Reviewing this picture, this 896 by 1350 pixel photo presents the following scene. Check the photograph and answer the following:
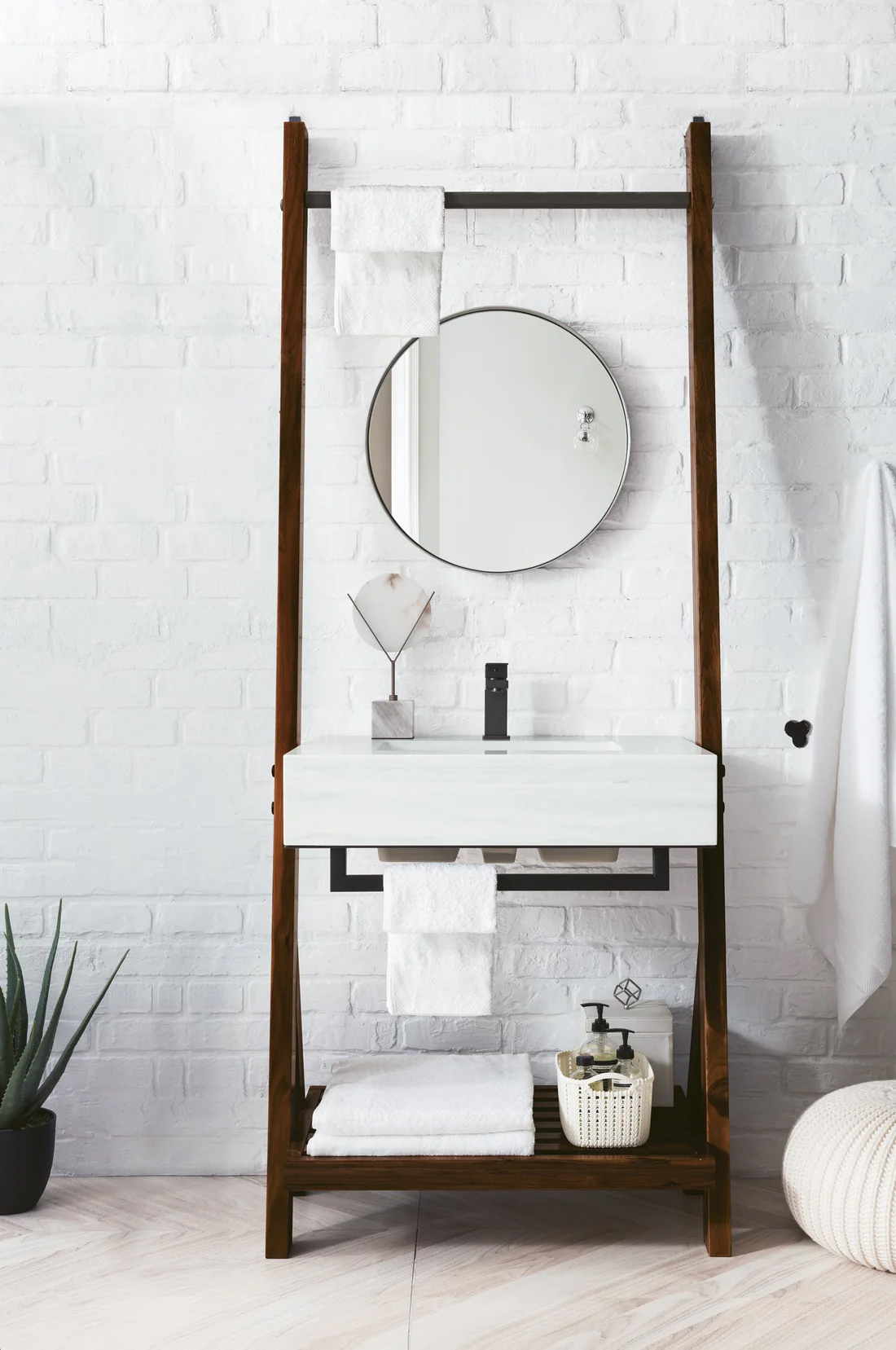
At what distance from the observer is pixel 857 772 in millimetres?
1877

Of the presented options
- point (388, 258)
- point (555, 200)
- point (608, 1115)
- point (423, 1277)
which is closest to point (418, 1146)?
point (423, 1277)

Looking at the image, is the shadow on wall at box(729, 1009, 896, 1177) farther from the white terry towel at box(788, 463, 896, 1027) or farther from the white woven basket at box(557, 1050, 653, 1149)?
the white woven basket at box(557, 1050, 653, 1149)

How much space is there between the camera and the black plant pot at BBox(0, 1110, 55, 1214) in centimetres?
178

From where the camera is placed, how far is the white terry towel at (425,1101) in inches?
65.1

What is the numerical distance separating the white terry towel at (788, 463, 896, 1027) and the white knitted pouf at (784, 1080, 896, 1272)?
261mm

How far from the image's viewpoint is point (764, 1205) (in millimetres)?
1855

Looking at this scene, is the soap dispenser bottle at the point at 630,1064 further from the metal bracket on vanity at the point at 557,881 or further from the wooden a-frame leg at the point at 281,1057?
the wooden a-frame leg at the point at 281,1057

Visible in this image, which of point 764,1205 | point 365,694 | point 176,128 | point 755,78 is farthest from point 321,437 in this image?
point 764,1205

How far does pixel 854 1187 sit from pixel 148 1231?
1.10 meters

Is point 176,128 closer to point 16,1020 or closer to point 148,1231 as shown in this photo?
point 16,1020

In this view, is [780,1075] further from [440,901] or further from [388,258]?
[388,258]

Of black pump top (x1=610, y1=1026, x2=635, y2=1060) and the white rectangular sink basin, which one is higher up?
the white rectangular sink basin

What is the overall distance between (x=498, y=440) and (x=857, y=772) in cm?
85

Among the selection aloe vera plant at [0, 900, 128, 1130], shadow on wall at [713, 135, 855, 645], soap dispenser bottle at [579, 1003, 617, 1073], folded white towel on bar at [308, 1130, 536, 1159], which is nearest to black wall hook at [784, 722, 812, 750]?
shadow on wall at [713, 135, 855, 645]
